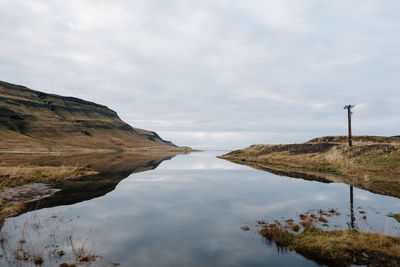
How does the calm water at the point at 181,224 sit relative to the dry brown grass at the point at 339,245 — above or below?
below

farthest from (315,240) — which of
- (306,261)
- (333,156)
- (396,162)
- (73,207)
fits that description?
(333,156)

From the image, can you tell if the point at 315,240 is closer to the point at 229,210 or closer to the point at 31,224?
the point at 229,210

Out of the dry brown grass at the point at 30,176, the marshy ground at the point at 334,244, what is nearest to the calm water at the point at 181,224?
the marshy ground at the point at 334,244

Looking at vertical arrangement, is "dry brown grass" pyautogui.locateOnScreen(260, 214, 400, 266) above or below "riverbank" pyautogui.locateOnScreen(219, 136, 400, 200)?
below

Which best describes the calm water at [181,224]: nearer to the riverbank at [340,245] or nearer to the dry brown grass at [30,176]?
the riverbank at [340,245]

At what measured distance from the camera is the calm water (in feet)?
37.3

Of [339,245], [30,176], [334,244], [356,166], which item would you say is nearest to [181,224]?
[334,244]

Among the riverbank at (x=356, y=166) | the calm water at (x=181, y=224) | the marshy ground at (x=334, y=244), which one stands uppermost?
the riverbank at (x=356, y=166)

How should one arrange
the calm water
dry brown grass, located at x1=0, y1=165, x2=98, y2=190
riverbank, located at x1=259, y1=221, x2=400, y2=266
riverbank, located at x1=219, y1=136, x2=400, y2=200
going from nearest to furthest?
riverbank, located at x1=259, y1=221, x2=400, y2=266
the calm water
dry brown grass, located at x1=0, y1=165, x2=98, y2=190
riverbank, located at x1=219, y1=136, x2=400, y2=200

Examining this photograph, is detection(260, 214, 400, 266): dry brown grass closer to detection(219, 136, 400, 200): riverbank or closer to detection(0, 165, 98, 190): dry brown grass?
detection(219, 136, 400, 200): riverbank

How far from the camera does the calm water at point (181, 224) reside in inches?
448

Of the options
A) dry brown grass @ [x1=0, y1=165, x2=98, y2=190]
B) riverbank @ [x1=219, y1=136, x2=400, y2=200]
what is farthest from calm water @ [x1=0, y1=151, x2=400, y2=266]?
dry brown grass @ [x1=0, y1=165, x2=98, y2=190]

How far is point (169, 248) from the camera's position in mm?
12281

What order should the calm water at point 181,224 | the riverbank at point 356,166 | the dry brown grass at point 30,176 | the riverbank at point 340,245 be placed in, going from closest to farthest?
the riverbank at point 340,245 → the calm water at point 181,224 → the dry brown grass at point 30,176 → the riverbank at point 356,166
